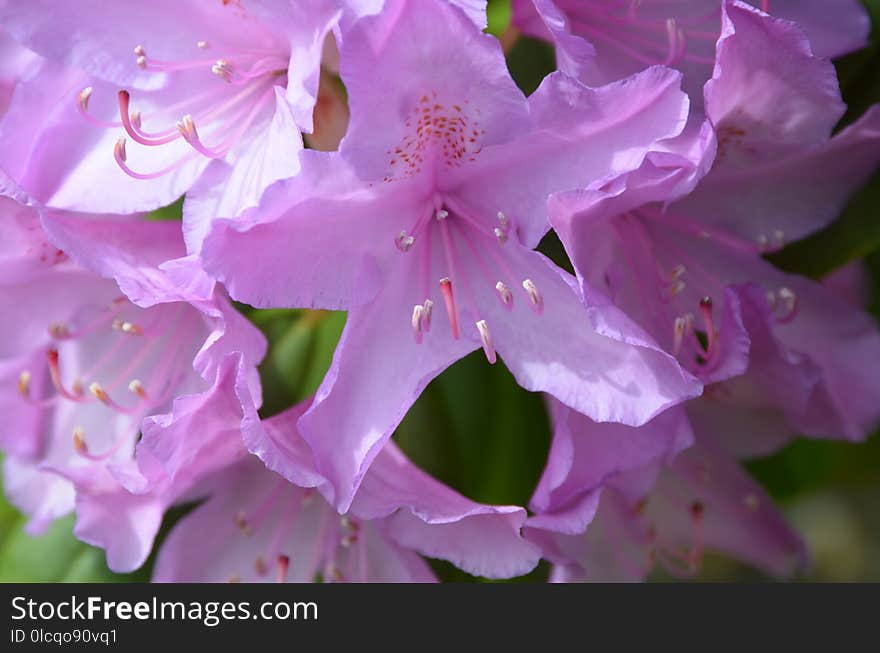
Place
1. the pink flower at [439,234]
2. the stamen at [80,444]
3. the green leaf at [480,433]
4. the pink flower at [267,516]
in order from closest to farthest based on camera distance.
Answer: the pink flower at [439,234] < the pink flower at [267,516] < the stamen at [80,444] < the green leaf at [480,433]

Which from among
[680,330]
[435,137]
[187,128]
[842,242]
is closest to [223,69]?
[187,128]

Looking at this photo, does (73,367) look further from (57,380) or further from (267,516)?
(267,516)

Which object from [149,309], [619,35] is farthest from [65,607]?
[619,35]

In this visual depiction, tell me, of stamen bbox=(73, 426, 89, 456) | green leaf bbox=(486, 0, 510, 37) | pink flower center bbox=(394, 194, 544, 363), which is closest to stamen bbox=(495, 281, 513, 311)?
pink flower center bbox=(394, 194, 544, 363)

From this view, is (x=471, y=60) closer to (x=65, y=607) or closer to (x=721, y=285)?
(x=721, y=285)

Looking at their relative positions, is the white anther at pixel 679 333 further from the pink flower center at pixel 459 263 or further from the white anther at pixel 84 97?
the white anther at pixel 84 97

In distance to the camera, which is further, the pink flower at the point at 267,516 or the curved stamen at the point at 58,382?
the curved stamen at the point at 58,382

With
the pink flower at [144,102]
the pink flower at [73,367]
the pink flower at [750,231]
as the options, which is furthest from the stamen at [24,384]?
the pink flower at [750,231]
